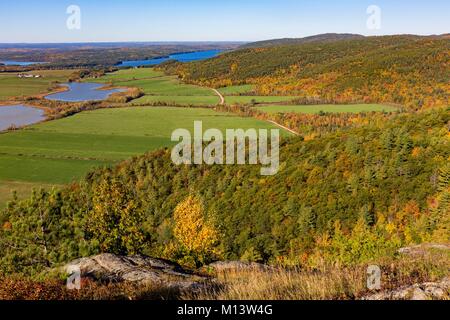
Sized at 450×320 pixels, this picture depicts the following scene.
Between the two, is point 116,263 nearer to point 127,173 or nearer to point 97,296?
point 97,296

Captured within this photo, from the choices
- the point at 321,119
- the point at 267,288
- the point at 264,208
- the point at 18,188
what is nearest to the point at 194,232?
the point at 264,208

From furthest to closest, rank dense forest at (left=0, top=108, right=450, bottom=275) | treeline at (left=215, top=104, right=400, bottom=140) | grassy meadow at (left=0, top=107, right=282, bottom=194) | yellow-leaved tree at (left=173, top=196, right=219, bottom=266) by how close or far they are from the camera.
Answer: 1. treeline at (left=215, top=104, right=400, bottom=140)
2. grassy meadow at (left=0, top=107, right=282, bottom=194)
3. yellow-leaved tree at (left=173, top=196, right=219, bottom=266)
4. dense forest at (left=0, top=108, right=450, bottom=275)

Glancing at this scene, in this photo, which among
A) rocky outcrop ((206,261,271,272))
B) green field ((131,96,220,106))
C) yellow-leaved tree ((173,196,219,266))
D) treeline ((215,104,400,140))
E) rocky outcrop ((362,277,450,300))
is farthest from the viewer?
green field ((131,96,220,106))

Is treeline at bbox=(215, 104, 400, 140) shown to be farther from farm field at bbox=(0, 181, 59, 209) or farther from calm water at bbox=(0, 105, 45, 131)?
calm water at bbox=(0, 105, 45, 131)

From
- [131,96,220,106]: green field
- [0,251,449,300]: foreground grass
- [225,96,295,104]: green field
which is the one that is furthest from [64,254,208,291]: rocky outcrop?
[131,96,220,106]: green field

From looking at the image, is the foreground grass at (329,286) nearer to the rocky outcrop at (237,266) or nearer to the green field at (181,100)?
the rocky outcrop at (237,266)

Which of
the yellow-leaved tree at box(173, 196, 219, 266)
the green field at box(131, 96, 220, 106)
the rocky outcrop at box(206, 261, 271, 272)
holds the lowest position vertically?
the yellow-leaved tree at box(173, 196, 219, 266)

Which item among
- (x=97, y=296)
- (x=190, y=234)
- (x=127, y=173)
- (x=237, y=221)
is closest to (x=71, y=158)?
(x=127, y=173)
